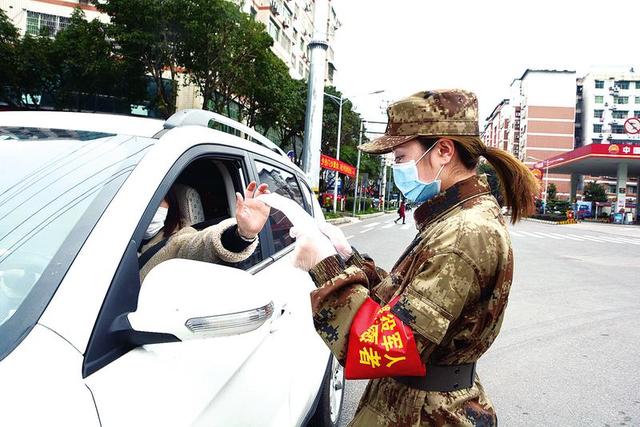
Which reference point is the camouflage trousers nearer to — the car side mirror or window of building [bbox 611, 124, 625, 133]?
the car side mirror

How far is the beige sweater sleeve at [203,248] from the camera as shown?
202cm

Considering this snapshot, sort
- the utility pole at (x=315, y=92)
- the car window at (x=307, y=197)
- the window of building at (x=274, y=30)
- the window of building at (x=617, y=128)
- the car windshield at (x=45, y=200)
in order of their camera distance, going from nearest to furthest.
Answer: the car windshield at (x=45, y=200) → the car window at (x=307, y=197) → the utility pole at (x=315, y=92) → the window of building at (x=274, y=30) → the window of building at (x=617, y=128)

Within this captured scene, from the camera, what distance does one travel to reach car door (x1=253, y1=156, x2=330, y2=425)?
6.56 ft

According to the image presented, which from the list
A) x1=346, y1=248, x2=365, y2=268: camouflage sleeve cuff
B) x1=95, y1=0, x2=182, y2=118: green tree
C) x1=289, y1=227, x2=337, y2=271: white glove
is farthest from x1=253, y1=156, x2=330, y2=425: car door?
x1=95, y1=0, x2=182, y2=118: green tree

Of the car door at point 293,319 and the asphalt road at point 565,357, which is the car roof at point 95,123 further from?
the asphalt road at point 565,357

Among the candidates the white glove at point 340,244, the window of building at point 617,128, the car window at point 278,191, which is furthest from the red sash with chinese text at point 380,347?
the window of building at point 617,128

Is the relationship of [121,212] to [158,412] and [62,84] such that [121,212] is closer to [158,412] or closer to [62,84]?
[158,412]

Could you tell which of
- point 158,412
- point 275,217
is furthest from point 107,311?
point 275,217

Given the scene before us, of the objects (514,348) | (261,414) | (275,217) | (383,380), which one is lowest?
(514,348)

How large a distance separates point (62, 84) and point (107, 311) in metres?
27.1

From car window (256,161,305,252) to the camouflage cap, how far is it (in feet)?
3.61

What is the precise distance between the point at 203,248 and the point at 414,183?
102cm

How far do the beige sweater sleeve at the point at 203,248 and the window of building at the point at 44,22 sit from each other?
30.3 meters

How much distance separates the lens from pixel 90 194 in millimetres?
1319
